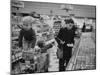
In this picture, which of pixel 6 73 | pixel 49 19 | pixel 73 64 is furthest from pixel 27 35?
pixel 73 64

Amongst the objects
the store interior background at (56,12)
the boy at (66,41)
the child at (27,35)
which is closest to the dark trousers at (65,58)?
the boy at (66,41)

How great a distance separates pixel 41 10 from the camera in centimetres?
202

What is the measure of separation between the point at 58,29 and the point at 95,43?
0.52m

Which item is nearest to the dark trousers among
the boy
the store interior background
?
the boy

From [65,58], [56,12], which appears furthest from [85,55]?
[56,12]

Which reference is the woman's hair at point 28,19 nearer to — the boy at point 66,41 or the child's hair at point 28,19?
the child's hair at point 28,19

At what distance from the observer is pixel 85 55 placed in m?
2.18

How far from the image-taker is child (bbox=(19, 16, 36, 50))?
196cm

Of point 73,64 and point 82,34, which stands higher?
point 82,34

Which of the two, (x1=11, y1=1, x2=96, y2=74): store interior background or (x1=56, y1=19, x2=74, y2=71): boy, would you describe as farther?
(x1=56, y1=19, x2=74, y2=71): boy

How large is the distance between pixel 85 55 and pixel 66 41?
31 cm

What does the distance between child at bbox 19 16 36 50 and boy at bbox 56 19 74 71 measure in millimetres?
304

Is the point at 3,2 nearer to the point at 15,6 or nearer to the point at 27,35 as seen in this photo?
the point at 15,6

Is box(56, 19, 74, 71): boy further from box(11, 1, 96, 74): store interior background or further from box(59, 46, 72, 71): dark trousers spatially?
box(11, 1, 96, 74): store interior background
